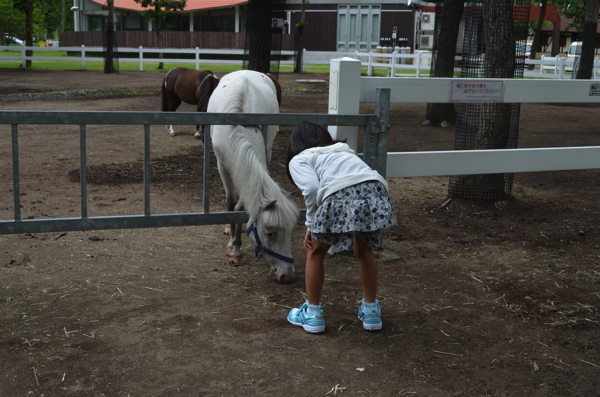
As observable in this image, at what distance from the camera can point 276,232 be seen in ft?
12.4

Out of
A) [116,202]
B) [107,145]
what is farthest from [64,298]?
[107,145]

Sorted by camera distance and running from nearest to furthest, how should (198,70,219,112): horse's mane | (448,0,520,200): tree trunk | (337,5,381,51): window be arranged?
(448,0,520,200): tree trunk < (198,70,219,112): horse's mane < (337,5,381,51): window

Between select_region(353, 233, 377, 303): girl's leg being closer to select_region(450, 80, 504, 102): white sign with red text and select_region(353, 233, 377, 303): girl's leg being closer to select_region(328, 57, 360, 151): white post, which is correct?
select_region(328, 57, 360, 151): white post

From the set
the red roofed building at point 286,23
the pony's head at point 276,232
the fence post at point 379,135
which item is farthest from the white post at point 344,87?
the red roofed building at point 286,23

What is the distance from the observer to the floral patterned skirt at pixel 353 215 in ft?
9.47

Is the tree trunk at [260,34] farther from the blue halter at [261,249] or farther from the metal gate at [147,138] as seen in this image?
the blue halter at [261,249]

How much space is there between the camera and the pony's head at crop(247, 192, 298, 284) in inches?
143

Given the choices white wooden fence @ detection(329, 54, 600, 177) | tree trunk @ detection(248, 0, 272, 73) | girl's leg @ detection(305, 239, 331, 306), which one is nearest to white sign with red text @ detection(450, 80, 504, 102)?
white wooden fence @ detection(329, 54, 600, 177)

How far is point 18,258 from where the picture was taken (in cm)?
427

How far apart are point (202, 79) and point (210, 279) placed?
21.8 feet

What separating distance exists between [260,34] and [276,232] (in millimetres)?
7685

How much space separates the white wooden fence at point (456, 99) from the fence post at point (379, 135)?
0.13 m

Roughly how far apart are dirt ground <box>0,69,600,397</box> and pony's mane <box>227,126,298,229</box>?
54 centimetres

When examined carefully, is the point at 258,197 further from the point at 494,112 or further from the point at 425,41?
the point at 425,41
